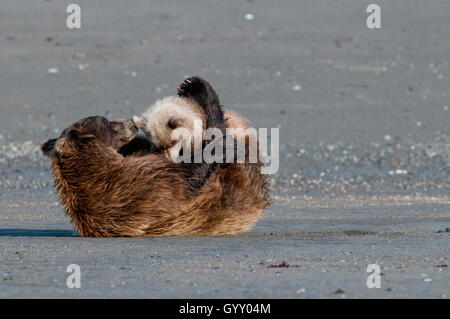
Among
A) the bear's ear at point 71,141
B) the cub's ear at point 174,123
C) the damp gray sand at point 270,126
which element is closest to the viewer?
the damp gray sand at point 270,126

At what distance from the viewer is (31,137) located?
1457cm

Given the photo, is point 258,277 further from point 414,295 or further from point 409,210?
point 409,210

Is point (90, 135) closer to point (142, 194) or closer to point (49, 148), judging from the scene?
point (49, 148)

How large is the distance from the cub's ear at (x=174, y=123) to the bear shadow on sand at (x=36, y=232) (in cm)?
113

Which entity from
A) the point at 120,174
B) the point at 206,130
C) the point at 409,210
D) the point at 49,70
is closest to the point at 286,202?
the point at 409,210

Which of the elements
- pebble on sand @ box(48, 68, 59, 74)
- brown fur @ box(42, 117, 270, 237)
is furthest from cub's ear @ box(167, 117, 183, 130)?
pebble on sand @ box(48, 68, 59, 74)

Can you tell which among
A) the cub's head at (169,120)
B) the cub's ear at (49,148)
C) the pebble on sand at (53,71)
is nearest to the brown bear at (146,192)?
the cub's ear at (49,148)

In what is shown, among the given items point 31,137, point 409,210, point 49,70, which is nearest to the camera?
point 409,210

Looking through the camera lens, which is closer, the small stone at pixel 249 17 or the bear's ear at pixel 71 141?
the bear's ear at pixel 71 141

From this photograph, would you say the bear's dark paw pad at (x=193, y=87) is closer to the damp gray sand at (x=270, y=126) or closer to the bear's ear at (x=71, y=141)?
Answer: the bear's ear at (x=71, y=141)

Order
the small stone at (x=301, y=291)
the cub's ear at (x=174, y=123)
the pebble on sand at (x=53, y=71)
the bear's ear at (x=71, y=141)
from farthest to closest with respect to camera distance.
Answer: the pebble on sand at (x=53, y=71)
the cub's ear at (x=174, y=123)
the bear's ear at (x=71, y=141)
the small stone at (x=301, y=291)

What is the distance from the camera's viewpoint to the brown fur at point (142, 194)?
7.59 m

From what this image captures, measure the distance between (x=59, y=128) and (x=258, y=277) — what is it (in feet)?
30.7

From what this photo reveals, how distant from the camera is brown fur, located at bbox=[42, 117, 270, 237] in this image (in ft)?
24.9
